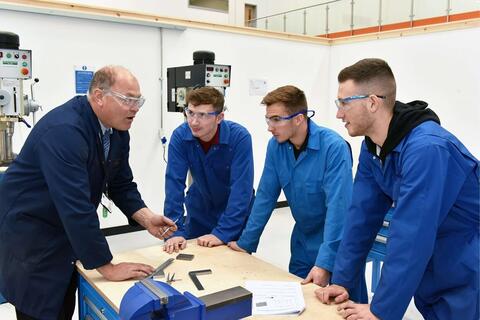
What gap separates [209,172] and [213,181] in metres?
0.06

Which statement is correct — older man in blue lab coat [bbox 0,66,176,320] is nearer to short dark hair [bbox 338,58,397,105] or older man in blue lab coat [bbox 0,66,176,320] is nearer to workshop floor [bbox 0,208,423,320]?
short dark hair [bbox 338,58,397,105]

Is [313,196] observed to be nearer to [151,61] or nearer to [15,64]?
[15,64]

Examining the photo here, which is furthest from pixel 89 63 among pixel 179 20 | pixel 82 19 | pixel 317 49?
pixel 317 49

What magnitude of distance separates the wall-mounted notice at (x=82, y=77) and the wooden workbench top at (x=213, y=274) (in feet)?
8.24

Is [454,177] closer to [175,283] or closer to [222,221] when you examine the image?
[175,283]

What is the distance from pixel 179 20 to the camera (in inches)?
173

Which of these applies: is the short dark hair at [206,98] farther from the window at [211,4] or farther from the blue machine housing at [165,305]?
the window at [211,4]

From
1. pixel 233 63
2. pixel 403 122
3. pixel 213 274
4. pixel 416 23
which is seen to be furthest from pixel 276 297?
pixel 416 23

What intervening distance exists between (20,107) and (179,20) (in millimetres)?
2018

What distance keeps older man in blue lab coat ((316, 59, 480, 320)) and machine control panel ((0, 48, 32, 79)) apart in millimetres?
2361

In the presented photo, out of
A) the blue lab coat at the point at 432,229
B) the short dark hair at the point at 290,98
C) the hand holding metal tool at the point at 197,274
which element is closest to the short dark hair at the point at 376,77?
the blue lab coat at the point at 432,229

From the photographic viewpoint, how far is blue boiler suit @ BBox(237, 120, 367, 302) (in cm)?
176

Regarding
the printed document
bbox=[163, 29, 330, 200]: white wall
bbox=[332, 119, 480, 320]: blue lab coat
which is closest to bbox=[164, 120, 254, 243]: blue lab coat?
the printed document

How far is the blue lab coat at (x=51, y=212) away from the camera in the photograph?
1.42 metres
